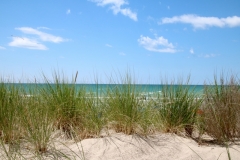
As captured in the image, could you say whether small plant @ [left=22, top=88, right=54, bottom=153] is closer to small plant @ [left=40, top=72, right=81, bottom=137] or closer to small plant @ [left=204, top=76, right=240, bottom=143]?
small plant @ [left=40, top=72, right=81, bottom=137]

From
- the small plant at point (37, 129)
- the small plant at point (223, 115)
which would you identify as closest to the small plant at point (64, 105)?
the small plant at point (37, 129)

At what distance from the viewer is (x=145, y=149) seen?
3.62m

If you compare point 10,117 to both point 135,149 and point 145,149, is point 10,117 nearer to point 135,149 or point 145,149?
point 135,149

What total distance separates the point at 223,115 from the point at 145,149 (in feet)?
4.47

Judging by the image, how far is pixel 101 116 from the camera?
4148 millimetres

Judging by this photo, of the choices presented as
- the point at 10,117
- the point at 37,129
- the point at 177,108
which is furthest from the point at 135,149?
the point at 10,117

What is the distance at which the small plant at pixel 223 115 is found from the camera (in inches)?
163

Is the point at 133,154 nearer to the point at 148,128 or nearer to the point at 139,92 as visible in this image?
the point at 148,128

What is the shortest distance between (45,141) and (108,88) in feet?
4.88

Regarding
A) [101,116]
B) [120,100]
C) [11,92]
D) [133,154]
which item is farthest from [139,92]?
[11,92]

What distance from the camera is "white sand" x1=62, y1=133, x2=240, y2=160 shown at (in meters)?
3.46

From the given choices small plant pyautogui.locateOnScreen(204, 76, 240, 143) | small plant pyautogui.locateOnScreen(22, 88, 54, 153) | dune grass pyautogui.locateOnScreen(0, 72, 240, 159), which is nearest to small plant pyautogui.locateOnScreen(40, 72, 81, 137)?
dune grass pyautogui.locateOnScreen(0, 72, 240, 159)

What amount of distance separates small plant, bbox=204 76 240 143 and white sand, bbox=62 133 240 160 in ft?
0.95

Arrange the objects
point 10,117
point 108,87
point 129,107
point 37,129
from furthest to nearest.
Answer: point 108,87
point 129,107
point 10,117
point 37,129
